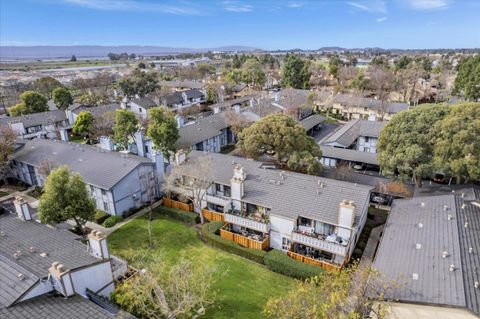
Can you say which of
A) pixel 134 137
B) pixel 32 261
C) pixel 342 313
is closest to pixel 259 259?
pixel 342 313

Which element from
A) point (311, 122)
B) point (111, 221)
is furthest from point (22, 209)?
point (311, 122)

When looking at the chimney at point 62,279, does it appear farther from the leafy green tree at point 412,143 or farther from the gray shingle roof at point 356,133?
the gray shingle roof at point 356,133

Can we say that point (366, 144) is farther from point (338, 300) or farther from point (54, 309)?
point (54, 309)

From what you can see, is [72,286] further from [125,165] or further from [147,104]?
[147,104]

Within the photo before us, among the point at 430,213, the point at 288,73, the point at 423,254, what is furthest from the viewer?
the point at 288,73

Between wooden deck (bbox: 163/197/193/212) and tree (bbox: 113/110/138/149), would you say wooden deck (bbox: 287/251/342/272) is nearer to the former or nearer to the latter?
wooden deck (bbox: 163/197/193/212)
